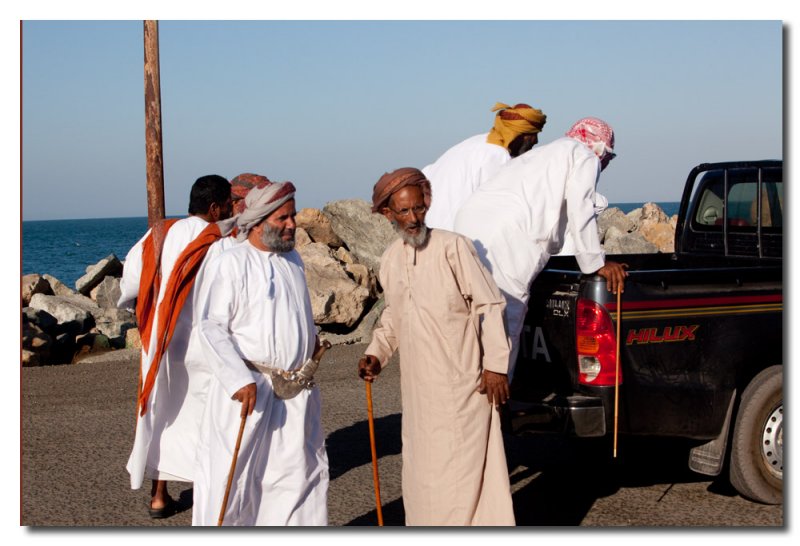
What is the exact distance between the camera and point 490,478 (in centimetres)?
490

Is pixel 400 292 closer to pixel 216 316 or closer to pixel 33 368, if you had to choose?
pixel 216 316

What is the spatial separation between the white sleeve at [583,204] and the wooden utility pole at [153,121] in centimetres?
599

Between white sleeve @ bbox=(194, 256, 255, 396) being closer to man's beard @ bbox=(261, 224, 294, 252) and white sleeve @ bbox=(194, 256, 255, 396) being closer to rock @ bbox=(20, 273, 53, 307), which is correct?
man's beard @ bbox=(261, 224, 294, 252)

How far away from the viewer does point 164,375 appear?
614 centimetres

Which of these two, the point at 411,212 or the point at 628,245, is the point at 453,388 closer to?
the point at 411,212

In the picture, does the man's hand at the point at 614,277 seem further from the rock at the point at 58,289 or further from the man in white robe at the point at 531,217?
the rock at the point at 58,289

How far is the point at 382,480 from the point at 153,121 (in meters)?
5.48

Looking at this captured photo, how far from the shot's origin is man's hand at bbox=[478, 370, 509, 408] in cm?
478

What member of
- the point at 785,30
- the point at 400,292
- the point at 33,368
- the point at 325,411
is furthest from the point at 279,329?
the point at 33,368

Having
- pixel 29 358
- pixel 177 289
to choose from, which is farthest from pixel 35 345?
pixel 177 289

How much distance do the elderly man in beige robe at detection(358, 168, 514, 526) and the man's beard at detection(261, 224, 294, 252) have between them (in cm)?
48

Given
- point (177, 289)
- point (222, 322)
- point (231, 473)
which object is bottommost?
point (231, 473)

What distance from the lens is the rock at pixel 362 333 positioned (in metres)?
13.5

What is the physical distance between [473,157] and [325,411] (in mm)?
3200
